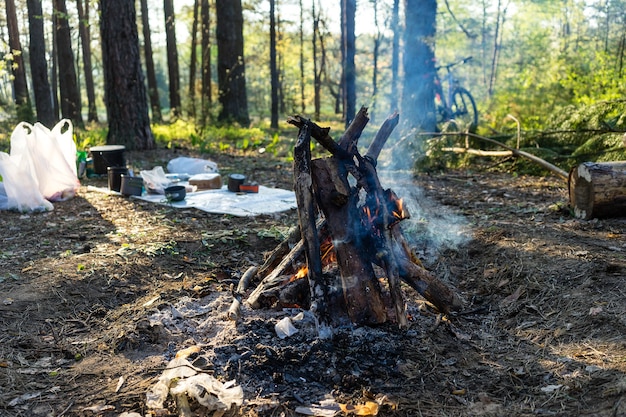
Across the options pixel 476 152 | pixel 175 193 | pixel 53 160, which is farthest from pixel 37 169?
pixel 476 152

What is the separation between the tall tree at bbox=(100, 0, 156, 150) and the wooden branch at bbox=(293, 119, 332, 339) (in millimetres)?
7767

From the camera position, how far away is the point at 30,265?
4.09m

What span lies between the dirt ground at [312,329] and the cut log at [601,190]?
0.42 feet

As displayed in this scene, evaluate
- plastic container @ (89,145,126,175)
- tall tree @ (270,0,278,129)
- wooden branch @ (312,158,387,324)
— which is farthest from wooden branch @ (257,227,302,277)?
tall tree @ (270,0,278,129)

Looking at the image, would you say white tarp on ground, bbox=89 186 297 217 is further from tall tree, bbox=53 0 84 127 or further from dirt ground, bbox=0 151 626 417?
tall tree, bbox=53 0 84 127

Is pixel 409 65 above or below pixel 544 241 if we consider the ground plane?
above

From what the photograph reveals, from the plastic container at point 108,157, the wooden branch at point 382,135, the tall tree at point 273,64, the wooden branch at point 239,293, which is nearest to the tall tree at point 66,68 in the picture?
the tall tree at point 273,64

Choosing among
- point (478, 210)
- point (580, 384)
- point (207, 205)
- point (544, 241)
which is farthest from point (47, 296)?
point (478, 210)

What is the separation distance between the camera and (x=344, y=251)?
10.1 feet

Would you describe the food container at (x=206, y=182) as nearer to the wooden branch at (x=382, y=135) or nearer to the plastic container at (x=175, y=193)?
the plastic container at (x=175, y=193)

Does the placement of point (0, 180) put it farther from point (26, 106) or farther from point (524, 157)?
point (26, 106)

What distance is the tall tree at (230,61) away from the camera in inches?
567

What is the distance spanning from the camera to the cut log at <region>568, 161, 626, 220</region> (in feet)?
15.3

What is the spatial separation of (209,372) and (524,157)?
6169 millimetres
